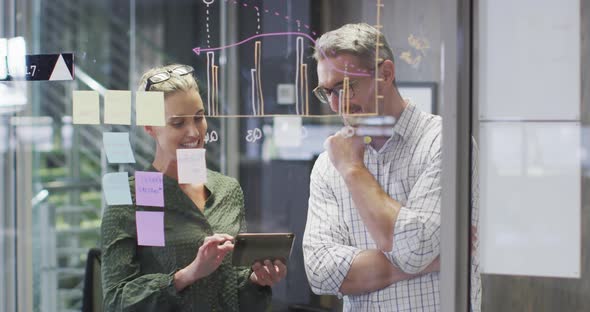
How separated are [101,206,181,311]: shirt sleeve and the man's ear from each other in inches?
36.4

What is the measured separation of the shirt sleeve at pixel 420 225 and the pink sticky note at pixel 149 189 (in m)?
0.76

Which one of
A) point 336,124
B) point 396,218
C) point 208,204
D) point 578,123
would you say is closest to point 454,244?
point 396,218

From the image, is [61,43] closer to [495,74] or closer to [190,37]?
[190,37]

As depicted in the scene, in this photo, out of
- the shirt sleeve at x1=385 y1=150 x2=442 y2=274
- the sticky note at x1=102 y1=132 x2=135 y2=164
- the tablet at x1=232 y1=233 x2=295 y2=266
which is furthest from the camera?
the sticky note at x1=102 y1=132 x2=135 y2=164

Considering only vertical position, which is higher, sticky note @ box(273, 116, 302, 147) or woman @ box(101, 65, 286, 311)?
sticky note @ box(273, 116, 302, 147)

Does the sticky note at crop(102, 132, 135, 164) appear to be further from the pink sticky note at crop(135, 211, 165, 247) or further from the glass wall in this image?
the pink sticky note at crop(135, 211, 165, 247)

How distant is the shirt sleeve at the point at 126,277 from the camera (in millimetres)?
2373

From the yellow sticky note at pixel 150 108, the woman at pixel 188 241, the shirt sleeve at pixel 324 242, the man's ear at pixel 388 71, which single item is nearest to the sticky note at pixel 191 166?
the woman at pixel 188 241

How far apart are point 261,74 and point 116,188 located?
24.9 inches

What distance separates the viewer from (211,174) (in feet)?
7.68

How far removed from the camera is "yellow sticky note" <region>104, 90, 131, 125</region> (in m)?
2.39

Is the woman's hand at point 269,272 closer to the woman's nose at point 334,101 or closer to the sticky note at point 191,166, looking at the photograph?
the sticky note at point 191,166

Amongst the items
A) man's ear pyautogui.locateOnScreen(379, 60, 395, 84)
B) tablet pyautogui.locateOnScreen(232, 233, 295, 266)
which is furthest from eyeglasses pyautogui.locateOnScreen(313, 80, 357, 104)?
tablet pyautogui.locateOnScreen(232, 233, 295, 266)

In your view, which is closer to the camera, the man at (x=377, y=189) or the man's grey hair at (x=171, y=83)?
the man at (x=377, y=189)
